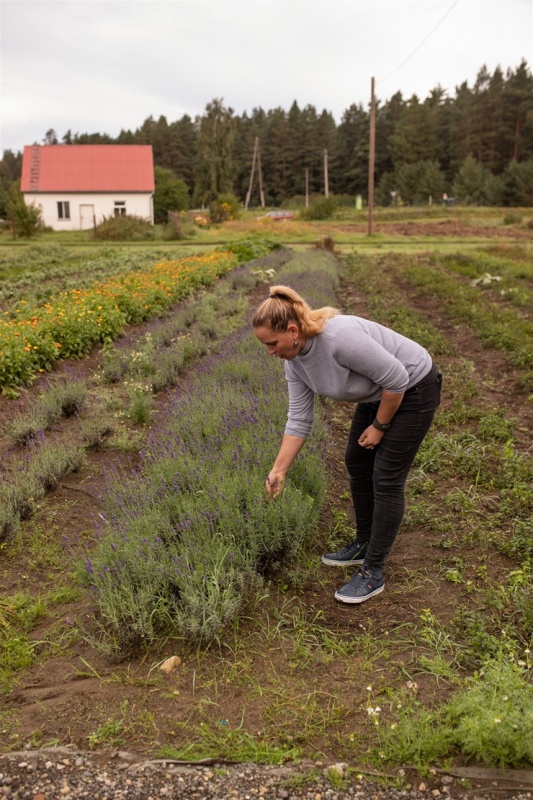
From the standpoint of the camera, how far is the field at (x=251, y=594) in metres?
2.53

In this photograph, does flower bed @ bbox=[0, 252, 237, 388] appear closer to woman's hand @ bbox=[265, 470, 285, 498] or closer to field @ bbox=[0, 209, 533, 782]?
field @ bbox=[0, 209, 533, 782]

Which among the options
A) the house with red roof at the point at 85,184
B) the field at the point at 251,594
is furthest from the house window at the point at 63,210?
the field at the point at 251,594

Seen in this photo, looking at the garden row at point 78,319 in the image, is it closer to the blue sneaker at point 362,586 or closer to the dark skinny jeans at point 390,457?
the dark skinny jeans at point 390,457

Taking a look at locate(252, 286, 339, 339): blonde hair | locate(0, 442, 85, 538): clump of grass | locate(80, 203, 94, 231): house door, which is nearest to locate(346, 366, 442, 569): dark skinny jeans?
locate(252, 286, 339, 339): blonde hair

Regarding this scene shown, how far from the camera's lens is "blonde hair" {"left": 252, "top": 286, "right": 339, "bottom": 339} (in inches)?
112

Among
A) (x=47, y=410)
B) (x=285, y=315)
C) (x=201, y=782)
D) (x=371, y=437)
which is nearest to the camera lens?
(x=201, y=782)

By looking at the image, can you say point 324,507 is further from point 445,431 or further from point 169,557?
point 445,431

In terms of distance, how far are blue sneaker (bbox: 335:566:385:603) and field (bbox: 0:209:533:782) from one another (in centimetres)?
7

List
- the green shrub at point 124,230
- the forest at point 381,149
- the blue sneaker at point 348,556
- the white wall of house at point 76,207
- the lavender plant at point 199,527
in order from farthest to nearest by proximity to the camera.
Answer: the forest at point 381,149 → the white wall of house at point 76,207 → the green shrub at point 124,230 → the blue sneaker at point 348,556 → the lavender plant at point 199,527

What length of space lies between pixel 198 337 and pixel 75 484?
4.01 metres

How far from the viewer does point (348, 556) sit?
380 cm

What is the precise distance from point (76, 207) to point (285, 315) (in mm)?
40362

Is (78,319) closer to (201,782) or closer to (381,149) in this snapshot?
(201,782)

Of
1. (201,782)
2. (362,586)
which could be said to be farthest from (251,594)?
(201,782)
